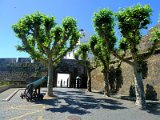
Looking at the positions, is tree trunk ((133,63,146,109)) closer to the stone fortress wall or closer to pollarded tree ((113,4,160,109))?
pollarded tree ((113,4,160,109))

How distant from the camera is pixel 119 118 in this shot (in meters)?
12.0

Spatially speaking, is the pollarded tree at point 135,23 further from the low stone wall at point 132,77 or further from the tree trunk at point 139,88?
the low stone wall at point 132,77

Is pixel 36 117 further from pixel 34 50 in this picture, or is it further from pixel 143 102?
→ pixel 34 50

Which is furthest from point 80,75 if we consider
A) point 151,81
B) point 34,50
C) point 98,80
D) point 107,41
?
point 107,41

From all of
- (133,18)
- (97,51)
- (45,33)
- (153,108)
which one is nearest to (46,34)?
(45,33)

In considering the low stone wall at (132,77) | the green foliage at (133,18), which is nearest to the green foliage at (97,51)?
the low stone wall at (132,77)

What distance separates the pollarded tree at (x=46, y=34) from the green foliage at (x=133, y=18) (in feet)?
19.2

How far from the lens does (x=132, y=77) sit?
21.0 metres

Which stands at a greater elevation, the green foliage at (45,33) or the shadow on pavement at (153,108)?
the green foliage at (45,33)

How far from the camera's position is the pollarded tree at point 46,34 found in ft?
61.5

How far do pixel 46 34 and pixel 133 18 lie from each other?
764cm

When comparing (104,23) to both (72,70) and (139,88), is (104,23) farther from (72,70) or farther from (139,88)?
(72,70)

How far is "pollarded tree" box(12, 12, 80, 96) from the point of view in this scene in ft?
61.5

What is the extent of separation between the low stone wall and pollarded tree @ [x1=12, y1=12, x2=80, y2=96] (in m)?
5.47
